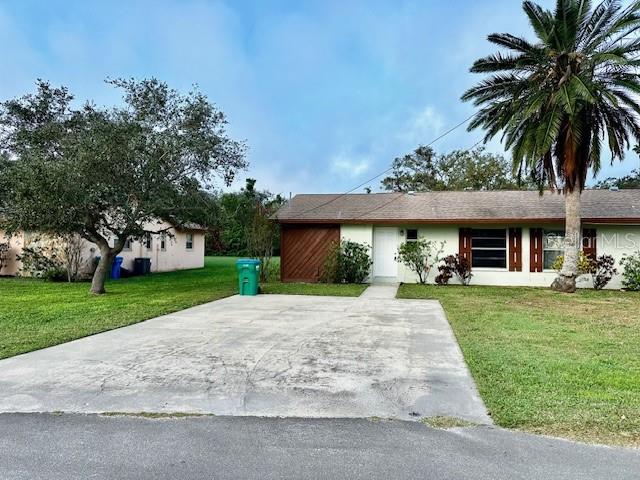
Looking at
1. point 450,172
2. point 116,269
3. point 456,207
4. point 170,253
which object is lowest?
point 116,269

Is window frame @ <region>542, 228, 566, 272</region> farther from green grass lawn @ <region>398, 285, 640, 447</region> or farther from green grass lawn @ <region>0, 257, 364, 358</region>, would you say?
green grass lawn @ <region>0, 257, 364, 358</region>

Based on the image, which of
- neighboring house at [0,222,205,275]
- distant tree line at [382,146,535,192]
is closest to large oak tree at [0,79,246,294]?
neighboring house at [0,222,205,275]

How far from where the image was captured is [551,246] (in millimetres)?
15570

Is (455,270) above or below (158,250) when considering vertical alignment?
below

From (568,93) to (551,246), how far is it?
5.72m

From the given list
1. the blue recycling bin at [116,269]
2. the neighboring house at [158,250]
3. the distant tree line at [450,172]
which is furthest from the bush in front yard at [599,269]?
the distant tree line at [450,172]

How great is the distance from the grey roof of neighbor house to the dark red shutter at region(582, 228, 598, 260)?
2.19 feet

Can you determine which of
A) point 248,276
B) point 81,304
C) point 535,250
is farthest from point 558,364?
point 535,250

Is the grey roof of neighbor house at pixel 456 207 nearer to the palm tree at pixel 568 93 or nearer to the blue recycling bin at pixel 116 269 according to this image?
the palm tree at pixel 568 93

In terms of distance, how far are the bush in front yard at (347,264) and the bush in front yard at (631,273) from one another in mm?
8425

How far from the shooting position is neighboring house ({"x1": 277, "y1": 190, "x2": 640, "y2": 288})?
15094 millimetres

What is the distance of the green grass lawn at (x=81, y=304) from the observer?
6.99 m

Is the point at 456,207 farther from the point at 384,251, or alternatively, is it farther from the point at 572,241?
the point at 572,241

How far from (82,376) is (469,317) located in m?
6.88
